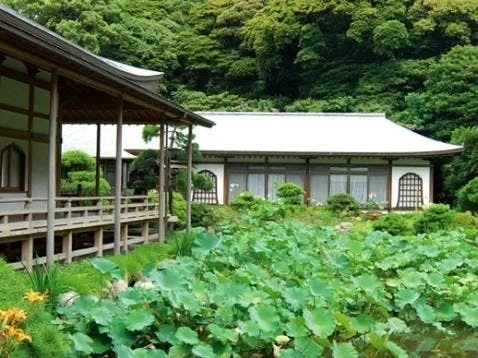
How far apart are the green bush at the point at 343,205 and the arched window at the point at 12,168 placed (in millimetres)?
13861

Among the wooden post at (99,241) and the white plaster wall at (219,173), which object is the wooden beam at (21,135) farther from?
the white plaster wall at (219,173)

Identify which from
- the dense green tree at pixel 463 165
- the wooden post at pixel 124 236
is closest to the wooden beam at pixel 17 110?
the wooden post at pixel 124 236

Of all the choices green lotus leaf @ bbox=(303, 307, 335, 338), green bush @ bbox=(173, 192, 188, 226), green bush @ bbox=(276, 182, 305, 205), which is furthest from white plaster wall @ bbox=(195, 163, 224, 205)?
green lotus leaf @ bbox=(303, 307, 335, 338)

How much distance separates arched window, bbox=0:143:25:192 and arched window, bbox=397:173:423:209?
56.9 ft

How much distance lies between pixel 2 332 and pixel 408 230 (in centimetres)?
1561

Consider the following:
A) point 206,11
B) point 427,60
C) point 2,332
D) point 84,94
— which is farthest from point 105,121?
point 206,11

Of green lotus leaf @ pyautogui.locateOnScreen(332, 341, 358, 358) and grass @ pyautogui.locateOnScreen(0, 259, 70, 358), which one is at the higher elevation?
grass @ pyautogui.locateOnScreen(0, 259, 70, 358)

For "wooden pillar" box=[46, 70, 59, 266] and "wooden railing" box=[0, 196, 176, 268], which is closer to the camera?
"wooden pillar" box=[46, 70, 59, 266]

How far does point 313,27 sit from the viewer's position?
135 feet

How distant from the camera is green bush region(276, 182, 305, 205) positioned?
78.5ft

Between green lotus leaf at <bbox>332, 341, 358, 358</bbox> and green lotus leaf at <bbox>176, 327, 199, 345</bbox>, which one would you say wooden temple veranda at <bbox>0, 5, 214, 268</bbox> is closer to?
green lotus leaf at <bbox>176, 327, 199, 345</bbox>

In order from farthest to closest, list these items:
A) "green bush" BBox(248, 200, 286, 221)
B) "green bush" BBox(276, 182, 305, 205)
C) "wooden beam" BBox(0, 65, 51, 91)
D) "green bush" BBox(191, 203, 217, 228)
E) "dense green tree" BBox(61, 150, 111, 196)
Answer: "green bush" BBox(276, 182, 305, 205) < "green bush" BBox(248, 200, 286, 221) < "dense green tree" BBox(61, 150, 111, 196) < "green bush" BBox(191, 203, 217, 228) < "wooden beam" BBox(0, 65, 51, 91)

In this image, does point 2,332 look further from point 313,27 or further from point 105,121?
point 313,27

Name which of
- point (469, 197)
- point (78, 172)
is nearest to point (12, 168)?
point (78, 172)
